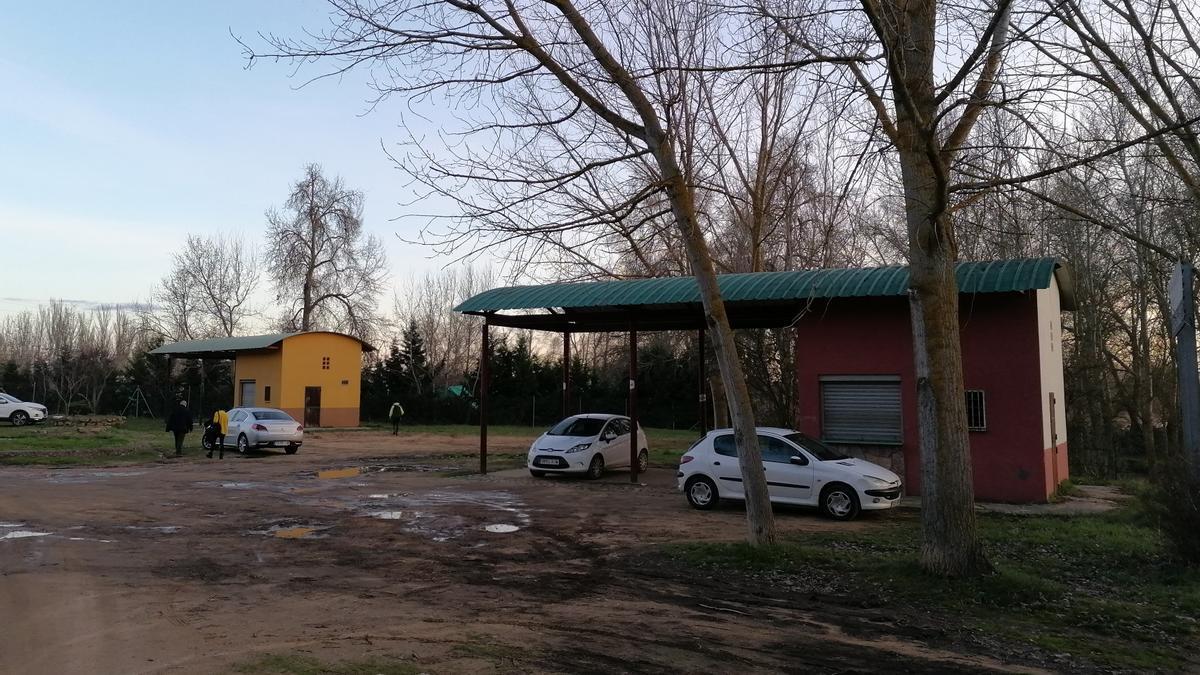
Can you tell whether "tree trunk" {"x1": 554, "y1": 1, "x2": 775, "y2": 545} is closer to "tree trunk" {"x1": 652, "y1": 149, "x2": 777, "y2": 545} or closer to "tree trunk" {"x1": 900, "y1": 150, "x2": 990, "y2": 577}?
"tree trunk" {"x1": 652, "y1": 149, "x2": 777, "y2": 545}

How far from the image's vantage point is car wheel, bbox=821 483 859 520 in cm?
1325

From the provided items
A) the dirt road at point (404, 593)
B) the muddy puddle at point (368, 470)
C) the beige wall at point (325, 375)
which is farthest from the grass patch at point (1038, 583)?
the beige wall at point (325, 375)

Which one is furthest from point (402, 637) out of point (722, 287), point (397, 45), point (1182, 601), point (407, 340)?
point (407, 340)

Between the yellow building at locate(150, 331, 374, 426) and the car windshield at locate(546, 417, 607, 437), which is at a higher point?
the yellow building at locate(150, 331, 374, 426)

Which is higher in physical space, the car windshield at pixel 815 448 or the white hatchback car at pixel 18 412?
the white hatchback car at pixel 18 412

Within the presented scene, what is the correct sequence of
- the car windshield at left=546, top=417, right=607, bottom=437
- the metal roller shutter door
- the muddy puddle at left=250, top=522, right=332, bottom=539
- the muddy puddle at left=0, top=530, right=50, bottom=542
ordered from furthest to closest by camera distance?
the car windshield at left=546, top=417, right=607, bottom=437 < the metal roller shutter door < the muddy puddle at left=250, top=522, right=332, bottom=539 < the muddy puddle at left=0, top=530, right=50, bottom=542

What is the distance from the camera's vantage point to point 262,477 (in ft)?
65.7

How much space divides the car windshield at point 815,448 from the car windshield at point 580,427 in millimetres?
6651

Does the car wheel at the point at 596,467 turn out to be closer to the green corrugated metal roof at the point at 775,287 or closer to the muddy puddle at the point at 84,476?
the green corrugated metal roof at the point at 775,287

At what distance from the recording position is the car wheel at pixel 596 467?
760 inches

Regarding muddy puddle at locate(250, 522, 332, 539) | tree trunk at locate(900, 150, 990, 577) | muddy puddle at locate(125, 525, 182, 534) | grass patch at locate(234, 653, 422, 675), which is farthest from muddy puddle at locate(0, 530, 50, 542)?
tree trunk at locate(900, 150, 990, 577)

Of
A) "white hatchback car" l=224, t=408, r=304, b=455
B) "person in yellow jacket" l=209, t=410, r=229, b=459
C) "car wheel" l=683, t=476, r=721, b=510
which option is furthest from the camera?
"white hatchback car" l=224, t=408, r=304, b=455

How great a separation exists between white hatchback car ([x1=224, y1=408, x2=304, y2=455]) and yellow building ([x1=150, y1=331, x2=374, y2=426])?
523 inches

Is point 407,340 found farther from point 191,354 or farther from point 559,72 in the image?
point 559,72
